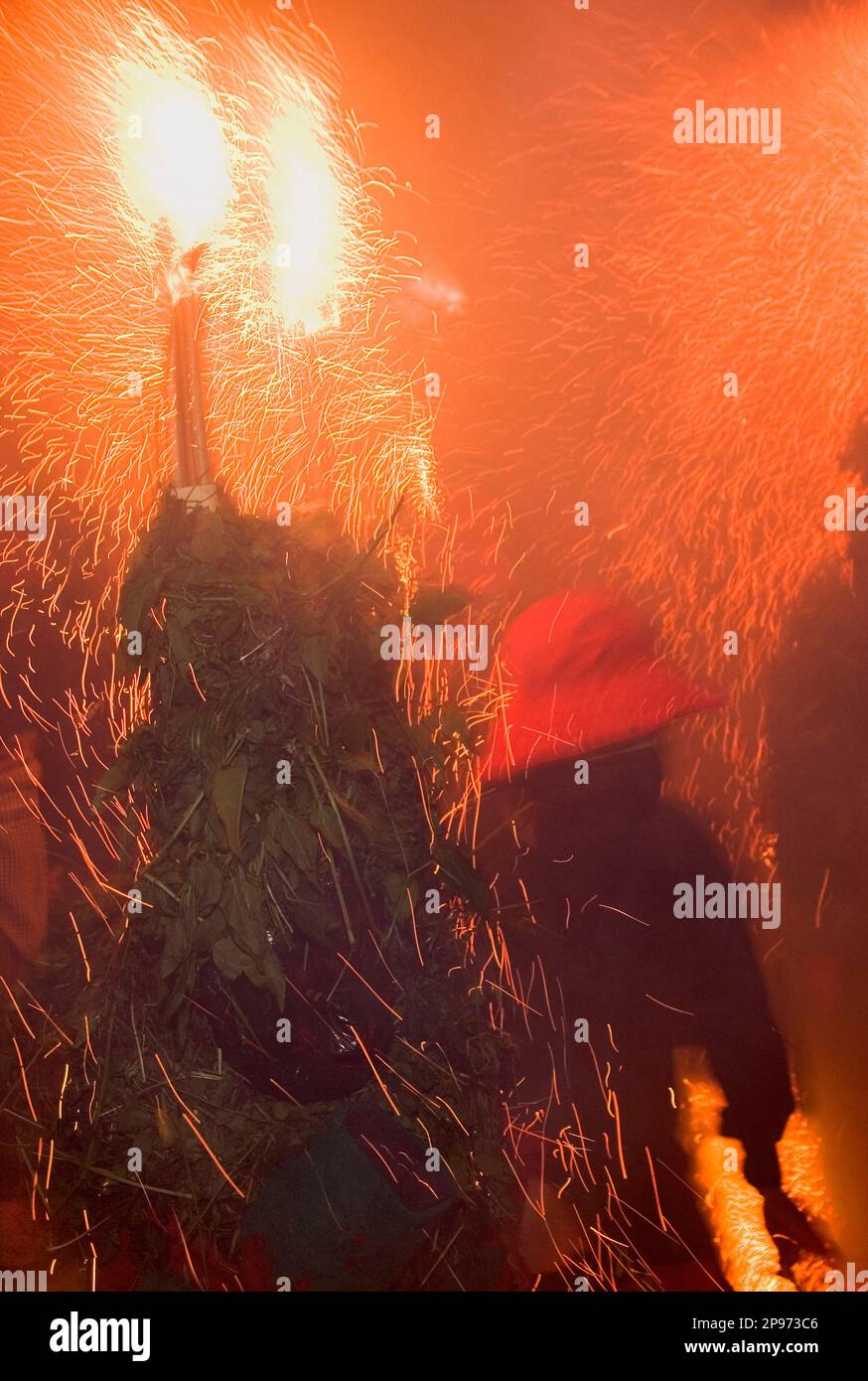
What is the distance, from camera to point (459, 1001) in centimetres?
184

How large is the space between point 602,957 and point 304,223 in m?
1.45

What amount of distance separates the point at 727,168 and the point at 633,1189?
6.19 ft

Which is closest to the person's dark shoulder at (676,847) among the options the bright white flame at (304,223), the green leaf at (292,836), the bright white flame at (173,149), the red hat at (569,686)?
the red hat at (569,686)

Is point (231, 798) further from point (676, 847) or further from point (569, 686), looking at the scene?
point (676, 847)

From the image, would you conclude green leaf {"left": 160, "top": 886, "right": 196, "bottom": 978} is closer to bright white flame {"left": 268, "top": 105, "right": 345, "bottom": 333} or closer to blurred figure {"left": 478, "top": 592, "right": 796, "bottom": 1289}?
blurred figure {"left": 478, "top": 592, "right": 796, "bottom": 1289}

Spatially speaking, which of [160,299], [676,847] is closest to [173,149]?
[160,299]

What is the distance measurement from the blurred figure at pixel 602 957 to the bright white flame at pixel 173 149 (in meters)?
0.95

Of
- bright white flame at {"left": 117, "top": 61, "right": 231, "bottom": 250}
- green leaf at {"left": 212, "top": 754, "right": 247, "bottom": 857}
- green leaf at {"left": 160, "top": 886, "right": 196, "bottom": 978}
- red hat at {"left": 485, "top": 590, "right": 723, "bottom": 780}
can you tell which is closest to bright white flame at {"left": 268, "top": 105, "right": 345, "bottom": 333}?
bright white flame at {"left": 117, "top": 61, "right": 231, "bottom": 250}

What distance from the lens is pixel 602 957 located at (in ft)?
6.09

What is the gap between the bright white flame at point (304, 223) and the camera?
71.7 inches

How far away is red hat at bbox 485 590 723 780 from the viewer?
73.1 inches
